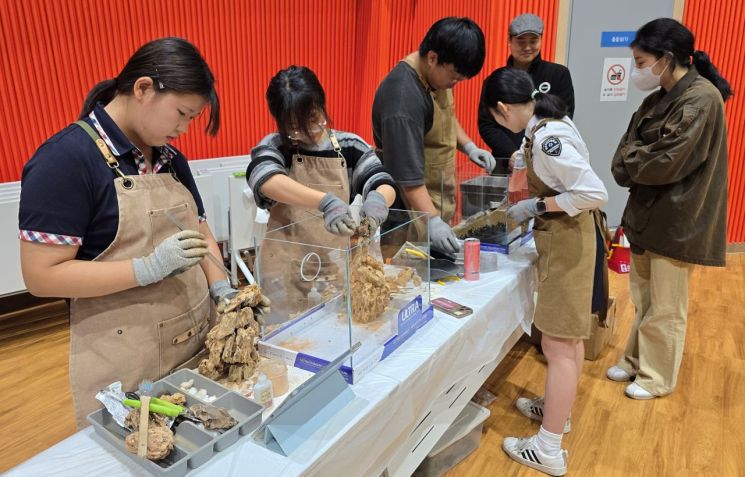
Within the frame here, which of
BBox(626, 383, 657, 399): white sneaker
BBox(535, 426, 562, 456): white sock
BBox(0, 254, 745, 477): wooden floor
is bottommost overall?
BBox(0, 254, 745, 477): wooden floor

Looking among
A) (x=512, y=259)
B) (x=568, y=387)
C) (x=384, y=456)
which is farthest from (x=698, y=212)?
(x=384, y=456)

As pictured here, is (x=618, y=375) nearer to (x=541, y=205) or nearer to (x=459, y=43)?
(x=541, y=205)

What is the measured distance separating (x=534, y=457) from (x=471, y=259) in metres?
0.96

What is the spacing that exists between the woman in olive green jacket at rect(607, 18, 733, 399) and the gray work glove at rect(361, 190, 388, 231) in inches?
57.0

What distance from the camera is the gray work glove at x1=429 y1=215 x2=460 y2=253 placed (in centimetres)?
219

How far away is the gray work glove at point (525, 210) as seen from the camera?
2.10m

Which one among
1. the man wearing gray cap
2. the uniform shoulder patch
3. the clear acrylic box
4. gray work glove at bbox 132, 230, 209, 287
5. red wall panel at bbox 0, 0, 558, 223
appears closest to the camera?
gray work glove at bbox 132, 230, 209, 287

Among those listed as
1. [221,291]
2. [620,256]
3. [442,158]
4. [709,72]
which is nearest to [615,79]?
[620,256]

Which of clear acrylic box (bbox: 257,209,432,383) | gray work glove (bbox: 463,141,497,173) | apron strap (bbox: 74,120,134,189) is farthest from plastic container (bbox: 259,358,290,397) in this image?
gray work glove (bbox: 463,141,497,173)

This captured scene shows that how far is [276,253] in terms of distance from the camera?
1.62 m

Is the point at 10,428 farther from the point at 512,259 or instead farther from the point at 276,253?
the point at 512,259

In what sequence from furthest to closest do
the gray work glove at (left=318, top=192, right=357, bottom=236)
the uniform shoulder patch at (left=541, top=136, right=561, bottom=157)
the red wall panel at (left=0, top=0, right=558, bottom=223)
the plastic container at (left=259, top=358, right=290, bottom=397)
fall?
the red wall panel at (left=0, top=0, right=558, bottom=223)
the uniform shoulder patch at (left=541, top=136, right=561, bottom=157)
the gray work glove at (left=318, top=192, right=357, bottom=236)
the plastic container at (left=259, top=358, right=290, bottom=397)

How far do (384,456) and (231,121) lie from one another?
3.80 m

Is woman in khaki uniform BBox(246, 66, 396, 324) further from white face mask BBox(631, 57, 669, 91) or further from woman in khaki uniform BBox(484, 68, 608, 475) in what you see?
white face mask BBox(631, 57, 669, 91)
